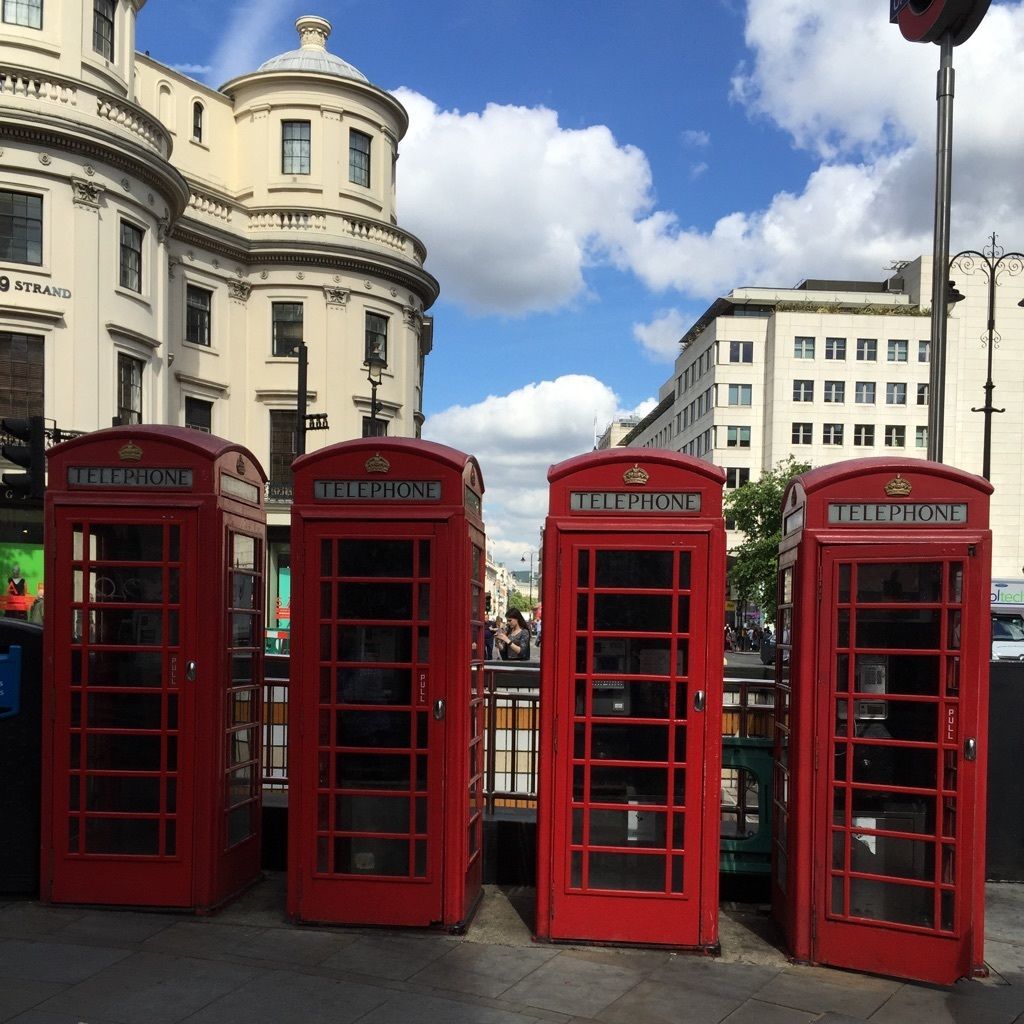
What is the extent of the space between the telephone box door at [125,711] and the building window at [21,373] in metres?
17.0

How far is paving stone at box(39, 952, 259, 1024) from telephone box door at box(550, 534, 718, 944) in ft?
6.16

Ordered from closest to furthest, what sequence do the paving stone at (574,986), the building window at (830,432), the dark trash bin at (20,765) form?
the paving stone at (574,986) < the dark trash bin at (20,765) < the building window at (830,432)

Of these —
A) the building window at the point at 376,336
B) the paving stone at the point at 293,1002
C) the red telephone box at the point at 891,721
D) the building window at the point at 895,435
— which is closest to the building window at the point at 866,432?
the building window at the point at 895,435

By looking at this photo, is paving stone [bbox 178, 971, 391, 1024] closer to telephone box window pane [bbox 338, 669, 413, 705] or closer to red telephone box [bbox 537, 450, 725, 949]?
red telephone box [bbox 537, 450, 725, 949]

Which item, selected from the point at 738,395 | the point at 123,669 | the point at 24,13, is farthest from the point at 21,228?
the point at 738,395

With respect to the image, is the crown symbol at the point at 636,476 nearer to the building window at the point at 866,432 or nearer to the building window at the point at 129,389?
the building window at the point at 129,389

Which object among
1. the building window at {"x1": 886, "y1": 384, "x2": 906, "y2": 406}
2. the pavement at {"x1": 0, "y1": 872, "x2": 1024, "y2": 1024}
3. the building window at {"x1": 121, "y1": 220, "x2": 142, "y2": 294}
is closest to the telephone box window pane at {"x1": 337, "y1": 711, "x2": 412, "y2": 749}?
the pavement at {"x1": 0, "y1": 872, "x2": 1024, "y2": 1024}

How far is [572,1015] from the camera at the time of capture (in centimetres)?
512

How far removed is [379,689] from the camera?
20.8ft

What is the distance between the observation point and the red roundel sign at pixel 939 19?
8.40 m

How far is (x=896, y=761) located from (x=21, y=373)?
20.7m

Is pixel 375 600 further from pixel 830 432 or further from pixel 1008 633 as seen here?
pixel 830 432

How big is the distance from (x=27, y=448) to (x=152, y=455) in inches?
135

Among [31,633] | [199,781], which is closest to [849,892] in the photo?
[199,781]
